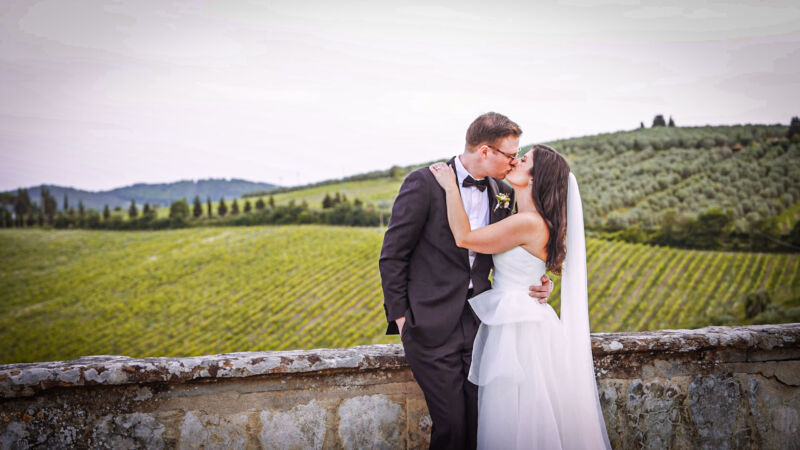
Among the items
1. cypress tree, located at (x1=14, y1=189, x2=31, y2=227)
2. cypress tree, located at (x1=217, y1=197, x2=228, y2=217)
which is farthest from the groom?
cypress tree, located at (x1=14, y1=189, x2=31, y2=227)

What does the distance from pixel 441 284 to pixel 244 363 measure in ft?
3.15

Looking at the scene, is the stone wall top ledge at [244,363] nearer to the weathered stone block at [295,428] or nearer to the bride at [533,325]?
the weathered stone block at [295,428]

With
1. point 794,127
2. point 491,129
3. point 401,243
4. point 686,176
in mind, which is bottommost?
point 401,243

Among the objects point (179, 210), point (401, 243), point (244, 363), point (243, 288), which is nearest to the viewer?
point (244, 363)

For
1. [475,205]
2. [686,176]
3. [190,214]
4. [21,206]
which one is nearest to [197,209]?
[190,214]

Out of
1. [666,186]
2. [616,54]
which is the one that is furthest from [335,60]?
[666,186]

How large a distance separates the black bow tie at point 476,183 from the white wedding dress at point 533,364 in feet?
1.25

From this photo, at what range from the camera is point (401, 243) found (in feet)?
7.66

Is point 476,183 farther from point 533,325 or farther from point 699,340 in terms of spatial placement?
point 699,340

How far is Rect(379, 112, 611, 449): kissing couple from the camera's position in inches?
89.4

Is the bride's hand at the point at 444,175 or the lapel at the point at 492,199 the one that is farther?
the lapel at the point at 492,199

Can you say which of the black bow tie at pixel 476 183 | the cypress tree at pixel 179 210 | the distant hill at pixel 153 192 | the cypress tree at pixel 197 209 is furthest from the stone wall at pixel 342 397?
the distant hill at pixel 153 192

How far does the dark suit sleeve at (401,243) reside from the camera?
2.33 m

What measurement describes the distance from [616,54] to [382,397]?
46.8m
